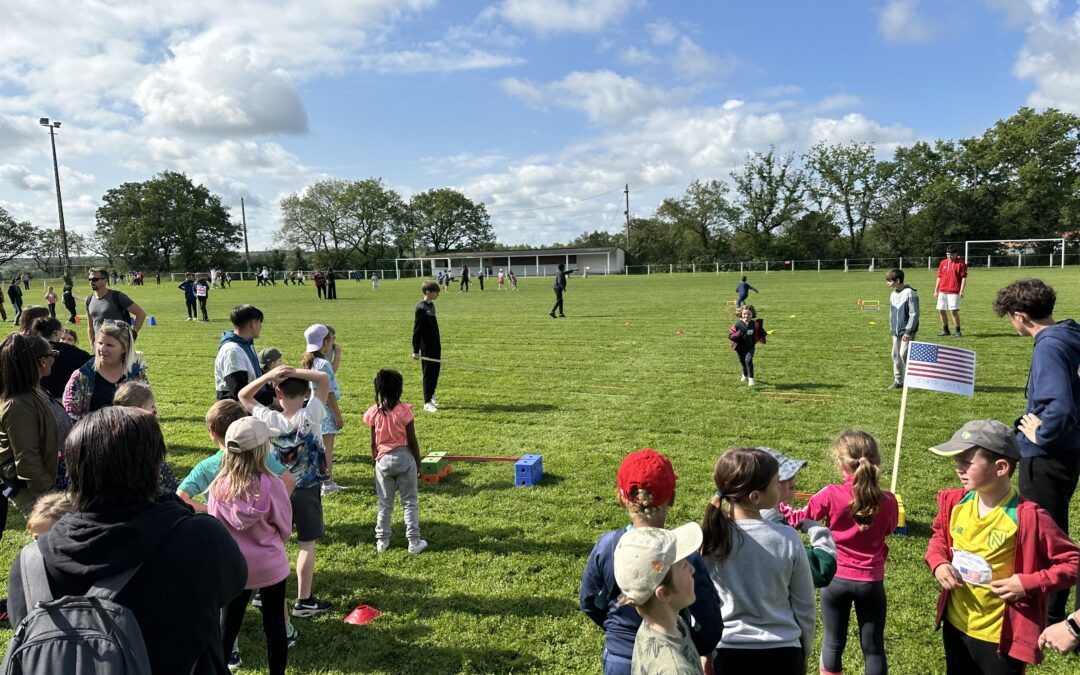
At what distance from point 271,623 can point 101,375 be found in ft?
8.34

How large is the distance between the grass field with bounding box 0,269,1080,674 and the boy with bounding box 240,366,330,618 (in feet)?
1.02

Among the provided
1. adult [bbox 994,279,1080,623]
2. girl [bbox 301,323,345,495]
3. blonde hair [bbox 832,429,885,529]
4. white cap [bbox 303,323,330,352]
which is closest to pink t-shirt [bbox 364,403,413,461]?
girl [bbox 301,323,345,495]

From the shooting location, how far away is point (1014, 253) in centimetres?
5362

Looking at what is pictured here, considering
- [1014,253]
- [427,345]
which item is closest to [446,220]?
[1014,253]

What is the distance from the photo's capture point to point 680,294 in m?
32.6

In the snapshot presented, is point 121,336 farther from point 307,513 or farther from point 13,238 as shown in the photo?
point 13,238

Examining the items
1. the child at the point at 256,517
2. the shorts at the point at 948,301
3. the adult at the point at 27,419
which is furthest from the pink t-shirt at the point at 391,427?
the shorts at the point at 948,301

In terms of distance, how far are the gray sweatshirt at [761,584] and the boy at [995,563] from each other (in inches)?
33.6

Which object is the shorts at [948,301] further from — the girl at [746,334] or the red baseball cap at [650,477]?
the red baseball cap at [650,477]

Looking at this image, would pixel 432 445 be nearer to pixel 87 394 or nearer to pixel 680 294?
pixel 87 394

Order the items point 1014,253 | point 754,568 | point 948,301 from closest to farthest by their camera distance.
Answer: point 754,568, point 948,301, point 1014,253

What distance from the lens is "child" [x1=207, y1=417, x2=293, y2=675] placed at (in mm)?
3238

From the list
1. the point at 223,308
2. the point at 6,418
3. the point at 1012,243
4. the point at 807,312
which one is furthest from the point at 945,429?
the point at 1012,243

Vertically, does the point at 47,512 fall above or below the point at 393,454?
above
